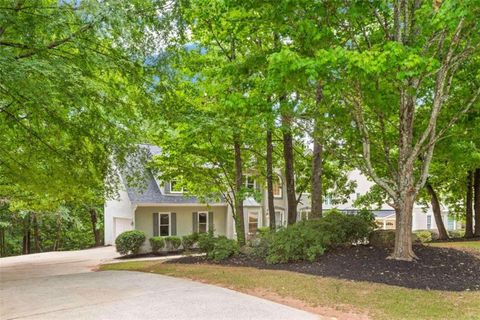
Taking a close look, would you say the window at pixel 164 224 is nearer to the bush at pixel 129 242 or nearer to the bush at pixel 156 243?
the bush at pixel 156 243

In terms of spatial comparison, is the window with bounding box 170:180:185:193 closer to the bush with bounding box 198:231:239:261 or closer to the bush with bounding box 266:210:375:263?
the bush with bounding box 198:231:239:261

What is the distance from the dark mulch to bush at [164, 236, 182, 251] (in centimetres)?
1209

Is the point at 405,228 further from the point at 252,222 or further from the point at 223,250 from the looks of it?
the point at 252,222

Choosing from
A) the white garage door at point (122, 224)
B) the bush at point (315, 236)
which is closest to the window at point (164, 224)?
the white garage door at point (122, 224)

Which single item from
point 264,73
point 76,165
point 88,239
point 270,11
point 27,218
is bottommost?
point 88,239

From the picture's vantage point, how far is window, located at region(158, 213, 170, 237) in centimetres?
2416

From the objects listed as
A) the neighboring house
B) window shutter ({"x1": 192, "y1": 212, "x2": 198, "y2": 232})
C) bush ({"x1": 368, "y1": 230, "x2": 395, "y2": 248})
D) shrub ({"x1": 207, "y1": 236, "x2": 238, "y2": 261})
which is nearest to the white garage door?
the neighboring house

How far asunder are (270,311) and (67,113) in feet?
28.2

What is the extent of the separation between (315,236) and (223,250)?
3410mm

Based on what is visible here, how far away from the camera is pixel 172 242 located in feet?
73.3

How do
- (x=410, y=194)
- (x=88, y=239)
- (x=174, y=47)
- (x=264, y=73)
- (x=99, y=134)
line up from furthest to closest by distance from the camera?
1. (x=88, y=239)
2. (x=99, y=134)
3. (x=174, y=47)
4. (x=264, y=73)
5. (x=410, y=194)

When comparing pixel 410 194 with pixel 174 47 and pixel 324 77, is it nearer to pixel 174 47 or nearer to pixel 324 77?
pixel 324 77

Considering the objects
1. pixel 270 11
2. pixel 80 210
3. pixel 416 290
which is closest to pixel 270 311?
pixel 416 290

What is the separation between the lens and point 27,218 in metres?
30.0
